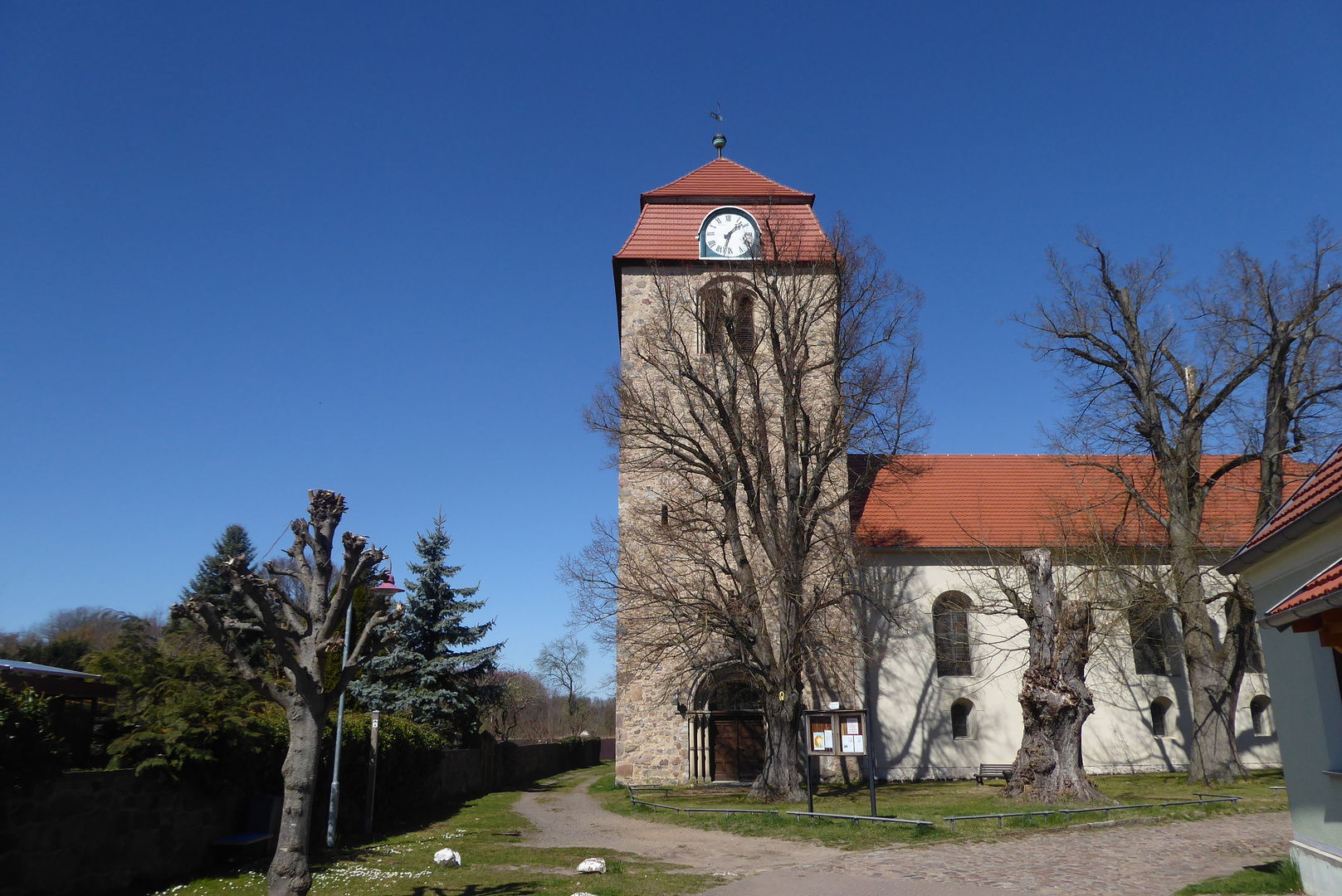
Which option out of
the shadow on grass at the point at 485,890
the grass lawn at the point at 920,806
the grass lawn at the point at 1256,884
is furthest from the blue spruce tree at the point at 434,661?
the grass lawn at the point at 1256,884

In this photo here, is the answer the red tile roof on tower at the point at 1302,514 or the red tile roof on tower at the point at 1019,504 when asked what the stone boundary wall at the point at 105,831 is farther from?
the red tile roof on tower at the point at 1019,504

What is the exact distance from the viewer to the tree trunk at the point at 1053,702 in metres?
15.4

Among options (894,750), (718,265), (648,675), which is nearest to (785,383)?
(718,265)

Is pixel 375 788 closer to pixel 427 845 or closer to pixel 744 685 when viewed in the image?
pixel 427 845

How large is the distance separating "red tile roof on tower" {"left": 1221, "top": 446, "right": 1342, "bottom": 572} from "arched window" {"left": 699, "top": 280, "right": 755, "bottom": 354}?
12.1 m

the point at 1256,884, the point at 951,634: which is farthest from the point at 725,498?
the point at 1256,884

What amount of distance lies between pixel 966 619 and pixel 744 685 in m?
6.36

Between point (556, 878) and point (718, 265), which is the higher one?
point (718, 265)

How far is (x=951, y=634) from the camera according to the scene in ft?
76.7

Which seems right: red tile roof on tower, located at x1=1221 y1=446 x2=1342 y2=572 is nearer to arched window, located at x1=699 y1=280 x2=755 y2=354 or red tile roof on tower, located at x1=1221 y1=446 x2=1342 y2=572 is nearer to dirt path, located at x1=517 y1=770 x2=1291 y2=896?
dirt path, located at x1=517 y1=770 x2=1291 y2=896

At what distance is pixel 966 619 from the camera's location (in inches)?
928

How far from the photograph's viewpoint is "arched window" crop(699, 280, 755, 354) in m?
19.8

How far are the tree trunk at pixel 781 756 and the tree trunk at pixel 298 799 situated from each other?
37.0 feet

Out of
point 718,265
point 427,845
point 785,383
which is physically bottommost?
point 427,845
